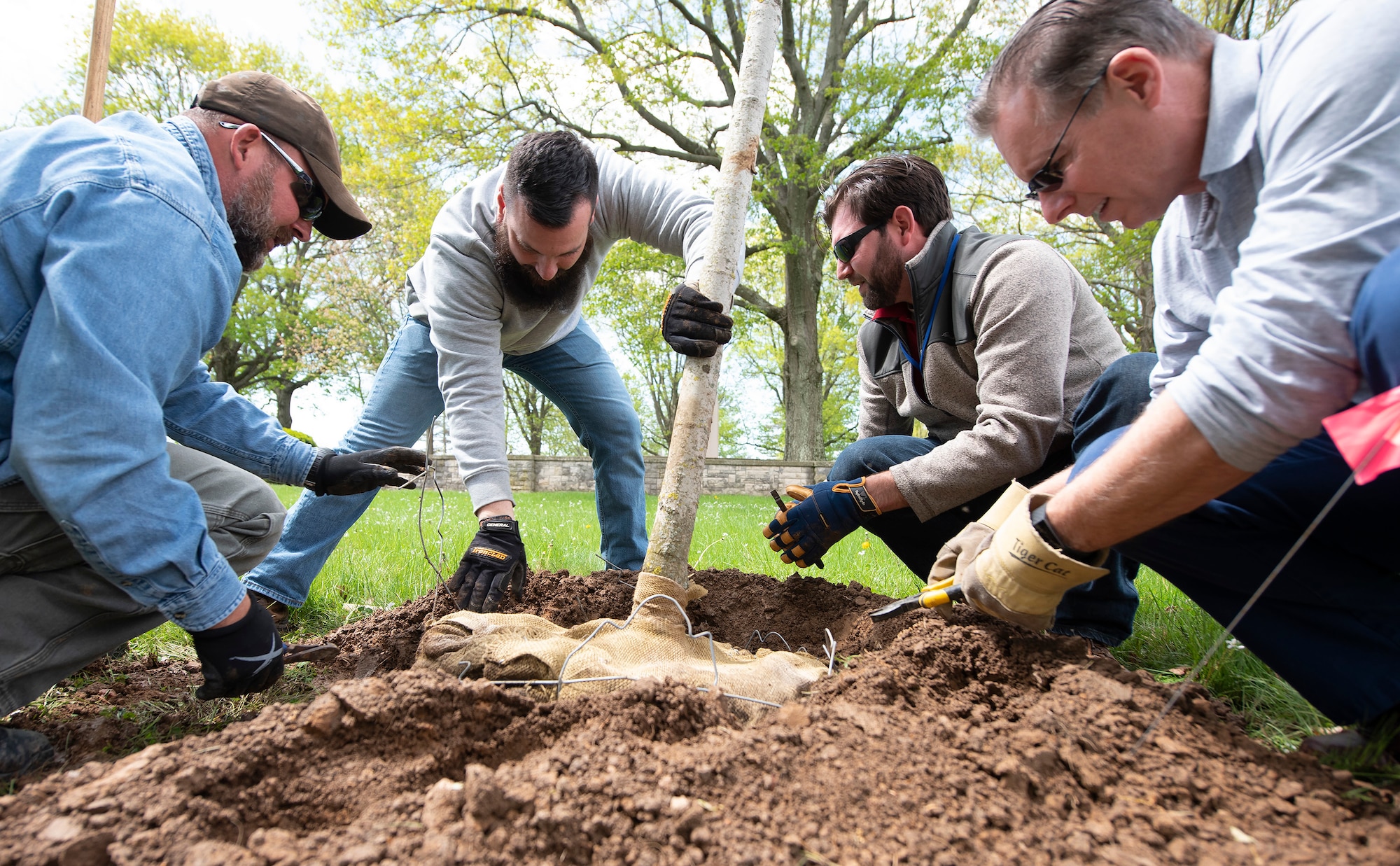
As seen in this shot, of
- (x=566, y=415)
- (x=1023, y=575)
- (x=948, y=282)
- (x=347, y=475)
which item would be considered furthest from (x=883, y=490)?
(x=347, y=475)

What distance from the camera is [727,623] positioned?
8.68ft

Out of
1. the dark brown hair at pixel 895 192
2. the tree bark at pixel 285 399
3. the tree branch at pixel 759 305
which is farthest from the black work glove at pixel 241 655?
the tree bark at pixel 285 399

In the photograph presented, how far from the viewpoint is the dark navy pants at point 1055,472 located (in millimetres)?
2162

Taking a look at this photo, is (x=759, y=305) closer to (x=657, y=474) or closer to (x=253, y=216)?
(x=657, y=474)

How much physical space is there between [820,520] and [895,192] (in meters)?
1.29

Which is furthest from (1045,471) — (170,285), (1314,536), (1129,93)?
(170,285)

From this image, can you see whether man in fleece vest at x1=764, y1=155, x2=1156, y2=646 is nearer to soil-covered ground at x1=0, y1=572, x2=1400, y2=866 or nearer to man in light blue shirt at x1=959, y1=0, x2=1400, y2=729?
man in light blue shirt at x1=959, y1=0, x2=1400, y2=729

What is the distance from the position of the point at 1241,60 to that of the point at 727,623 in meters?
2.14

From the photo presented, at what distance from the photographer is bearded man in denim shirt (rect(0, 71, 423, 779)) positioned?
57.6 inches

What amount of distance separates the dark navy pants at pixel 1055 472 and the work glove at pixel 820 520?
0.28 metres

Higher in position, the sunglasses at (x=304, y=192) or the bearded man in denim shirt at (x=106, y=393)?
the sunglasses at (x=304, y=192)

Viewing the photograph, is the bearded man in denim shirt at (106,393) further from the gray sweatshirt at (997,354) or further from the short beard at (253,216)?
the gray sweatshirt at (997,354)

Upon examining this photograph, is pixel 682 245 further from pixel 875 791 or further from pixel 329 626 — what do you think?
pixel 875 791

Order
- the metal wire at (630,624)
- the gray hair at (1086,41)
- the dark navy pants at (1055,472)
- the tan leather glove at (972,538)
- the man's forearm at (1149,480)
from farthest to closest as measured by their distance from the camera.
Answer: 1. the dark navy pants at (1055,472)
2. the tan leather glove at (972,538)
3. the metal wire at (630,624)
4. the gray hair at (1086,41)
5. the man's forearm at (1149,480)
